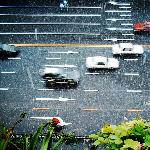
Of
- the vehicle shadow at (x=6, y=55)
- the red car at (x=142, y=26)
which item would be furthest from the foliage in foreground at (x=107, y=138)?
the red car at (x=142, y=26)

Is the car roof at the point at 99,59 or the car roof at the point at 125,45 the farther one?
the car roof at the point at 125,45

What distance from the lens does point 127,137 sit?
8523 millimetres

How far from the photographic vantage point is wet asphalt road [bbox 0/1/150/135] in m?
26.9

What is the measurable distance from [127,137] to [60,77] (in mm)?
20762

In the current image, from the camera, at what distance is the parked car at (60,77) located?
29.1 meters

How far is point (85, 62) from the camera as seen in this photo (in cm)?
3119

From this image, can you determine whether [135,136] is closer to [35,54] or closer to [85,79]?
[85,79]

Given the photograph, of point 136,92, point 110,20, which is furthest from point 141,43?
point 136,92

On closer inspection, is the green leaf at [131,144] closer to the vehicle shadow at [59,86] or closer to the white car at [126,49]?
the vehicle shadow at [59,86]

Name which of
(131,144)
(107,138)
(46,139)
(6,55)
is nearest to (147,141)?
(131,144)

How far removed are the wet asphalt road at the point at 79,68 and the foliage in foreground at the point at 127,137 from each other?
1643 centimetres

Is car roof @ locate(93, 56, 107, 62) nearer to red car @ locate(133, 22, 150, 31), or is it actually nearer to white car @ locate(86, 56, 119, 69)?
white car @ locate(86, 56, 119, 69)

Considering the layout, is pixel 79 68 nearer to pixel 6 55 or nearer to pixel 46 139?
pixel 6 55

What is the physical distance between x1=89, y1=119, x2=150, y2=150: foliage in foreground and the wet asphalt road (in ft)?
53.9
